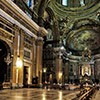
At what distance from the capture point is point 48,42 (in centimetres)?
3092

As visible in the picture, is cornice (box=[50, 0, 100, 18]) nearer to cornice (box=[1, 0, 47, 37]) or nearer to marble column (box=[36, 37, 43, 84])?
marble column (box=[36, 37, 43, 84])

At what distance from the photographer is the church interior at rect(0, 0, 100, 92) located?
14.6 metres

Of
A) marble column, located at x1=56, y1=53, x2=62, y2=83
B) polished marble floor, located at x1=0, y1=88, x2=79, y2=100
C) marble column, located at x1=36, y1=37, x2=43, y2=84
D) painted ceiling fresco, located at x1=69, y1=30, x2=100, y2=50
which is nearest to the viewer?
polished marble floor, located at x1=0, y1=88, x2=79, y2=100

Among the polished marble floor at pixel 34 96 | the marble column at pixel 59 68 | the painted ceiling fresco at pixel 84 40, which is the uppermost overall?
the painted ceiling fresco at pixel 84 40

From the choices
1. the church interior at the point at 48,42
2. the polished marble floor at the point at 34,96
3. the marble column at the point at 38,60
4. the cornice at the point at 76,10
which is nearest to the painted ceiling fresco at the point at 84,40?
the church interior at the point at 48,42

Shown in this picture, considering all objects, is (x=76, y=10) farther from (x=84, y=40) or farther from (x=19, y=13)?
(x=19, y=13)

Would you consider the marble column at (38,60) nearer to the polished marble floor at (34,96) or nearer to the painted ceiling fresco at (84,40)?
the polished marble floor at (34,96)

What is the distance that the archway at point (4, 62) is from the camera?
46.8 ft

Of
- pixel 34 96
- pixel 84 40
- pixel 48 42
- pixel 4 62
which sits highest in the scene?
pixel 84 40

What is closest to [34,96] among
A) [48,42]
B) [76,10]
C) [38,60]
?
[38,60]

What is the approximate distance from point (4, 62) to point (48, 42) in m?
16.8

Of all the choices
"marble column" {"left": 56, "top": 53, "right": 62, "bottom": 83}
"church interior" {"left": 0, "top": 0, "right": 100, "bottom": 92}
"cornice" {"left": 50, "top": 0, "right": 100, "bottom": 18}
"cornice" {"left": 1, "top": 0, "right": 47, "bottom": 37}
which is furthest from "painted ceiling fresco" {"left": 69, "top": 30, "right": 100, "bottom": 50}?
"cornice" {"left": 1, "top": 0, "right": 47, "bottom": 37}

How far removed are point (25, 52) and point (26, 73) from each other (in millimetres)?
2075

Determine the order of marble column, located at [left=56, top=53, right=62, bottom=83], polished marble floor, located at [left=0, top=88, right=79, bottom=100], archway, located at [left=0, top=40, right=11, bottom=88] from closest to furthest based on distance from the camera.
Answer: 1. polished marble floor, located at [left=0, top=88, right=79, bottom=100]
2. archway, located at [left=0, top=40, right=11, bottom=88]
3. marble column, located at [left=56, top=53, right=62, bottom=83]
